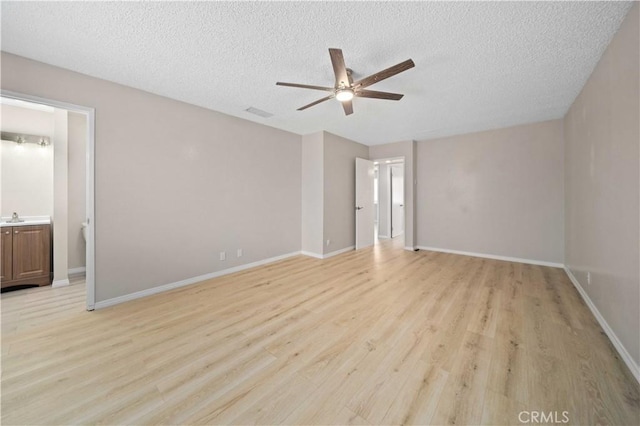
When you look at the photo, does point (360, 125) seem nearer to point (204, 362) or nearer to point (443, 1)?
point (443, 1)

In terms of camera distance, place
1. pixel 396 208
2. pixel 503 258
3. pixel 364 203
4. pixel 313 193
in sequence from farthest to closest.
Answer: pixel 396 208 < pixel 364 203 < pixel 313 193 < pixel 503 258

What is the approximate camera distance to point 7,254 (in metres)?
2.96

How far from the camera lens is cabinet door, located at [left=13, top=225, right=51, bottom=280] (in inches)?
119

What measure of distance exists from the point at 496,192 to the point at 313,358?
4740 millimetres

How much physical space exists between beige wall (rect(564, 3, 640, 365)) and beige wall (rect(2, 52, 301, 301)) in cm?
418

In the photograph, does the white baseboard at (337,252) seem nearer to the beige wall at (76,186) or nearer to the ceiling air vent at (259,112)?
the ceiling air vent at (259,112)

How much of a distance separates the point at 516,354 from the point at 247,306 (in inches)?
97.9

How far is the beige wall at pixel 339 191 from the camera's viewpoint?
4.87 m

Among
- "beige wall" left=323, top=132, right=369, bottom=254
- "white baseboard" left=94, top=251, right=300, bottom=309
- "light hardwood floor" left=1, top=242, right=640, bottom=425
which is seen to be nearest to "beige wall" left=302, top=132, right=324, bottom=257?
"beige wall" left=323, top=132, right=369, bottom=254

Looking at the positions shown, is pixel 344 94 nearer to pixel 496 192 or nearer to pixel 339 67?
pixel 339 67

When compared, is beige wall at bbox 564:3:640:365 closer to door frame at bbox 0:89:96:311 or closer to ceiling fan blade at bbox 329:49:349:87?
ceiling fan blade at bbox 329:49:349:87

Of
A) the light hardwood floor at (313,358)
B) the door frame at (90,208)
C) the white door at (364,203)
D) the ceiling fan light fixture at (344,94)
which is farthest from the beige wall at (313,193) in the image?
the door frame at (90,208)

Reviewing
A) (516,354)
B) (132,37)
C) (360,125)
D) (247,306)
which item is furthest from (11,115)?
(516,354)

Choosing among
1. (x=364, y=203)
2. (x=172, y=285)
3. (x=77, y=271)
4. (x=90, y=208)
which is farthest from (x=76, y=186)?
(x=364, y=203)
